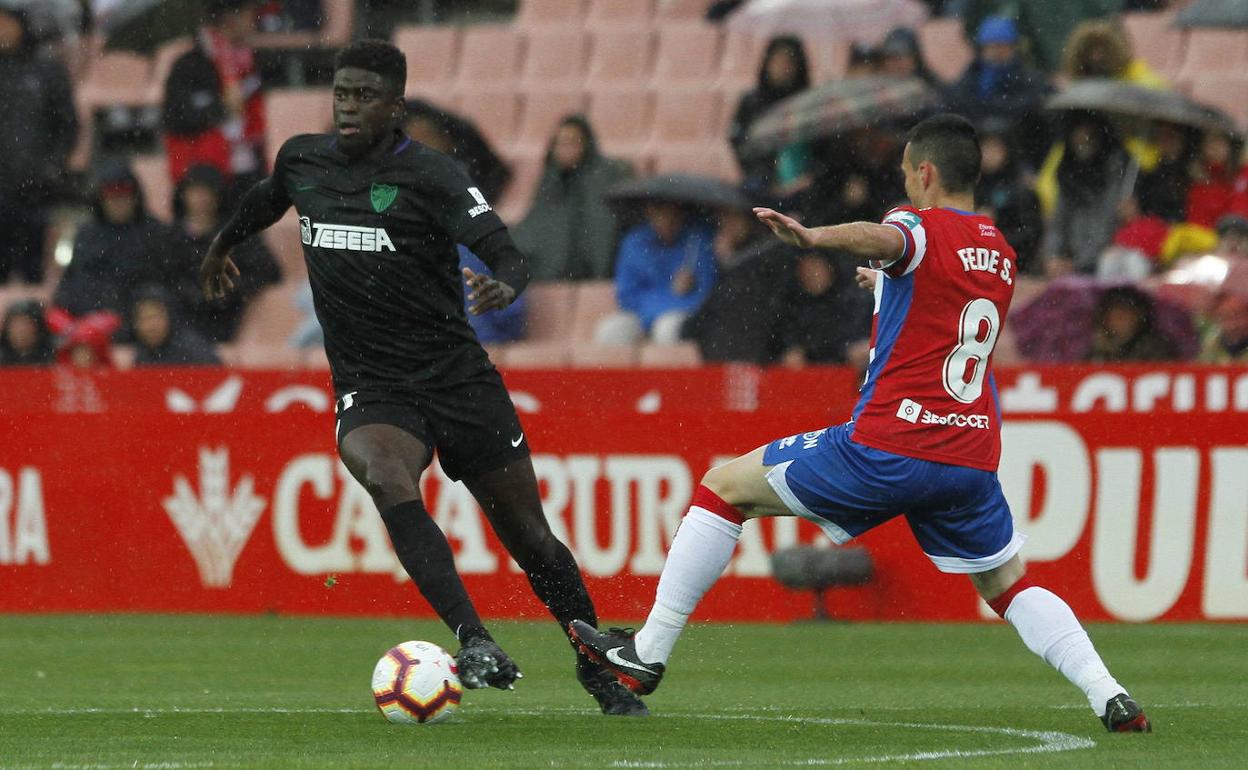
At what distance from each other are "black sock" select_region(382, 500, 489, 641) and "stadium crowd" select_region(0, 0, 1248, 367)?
20.1ft

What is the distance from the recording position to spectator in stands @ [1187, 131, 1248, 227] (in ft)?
44.7

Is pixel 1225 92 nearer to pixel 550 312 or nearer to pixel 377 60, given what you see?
pixel 550 312

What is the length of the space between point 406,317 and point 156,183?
34.3 ft

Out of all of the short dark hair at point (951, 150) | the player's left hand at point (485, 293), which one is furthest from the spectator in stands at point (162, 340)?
the short dark hair at point (951, 150)

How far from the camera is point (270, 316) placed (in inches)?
629

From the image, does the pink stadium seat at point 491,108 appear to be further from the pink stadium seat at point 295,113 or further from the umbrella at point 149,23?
the umbrella at point 149,23

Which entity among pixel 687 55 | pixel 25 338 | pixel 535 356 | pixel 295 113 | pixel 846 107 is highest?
pixel 846 107

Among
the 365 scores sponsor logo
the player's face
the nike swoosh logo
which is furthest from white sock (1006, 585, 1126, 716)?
the player's face

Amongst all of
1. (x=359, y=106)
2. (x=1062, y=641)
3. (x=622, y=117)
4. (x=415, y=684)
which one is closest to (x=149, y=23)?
(x=622, y=117)

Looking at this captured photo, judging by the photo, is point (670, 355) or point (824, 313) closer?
point (824, 313)

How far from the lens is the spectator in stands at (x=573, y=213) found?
49.8 ft

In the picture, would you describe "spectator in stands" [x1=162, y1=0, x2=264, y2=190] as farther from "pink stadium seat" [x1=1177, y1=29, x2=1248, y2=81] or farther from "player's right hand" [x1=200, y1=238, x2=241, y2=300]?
"player's right hand" [x1=200, y1=238, x2=241, y2=300]

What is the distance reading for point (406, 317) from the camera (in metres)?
7.80

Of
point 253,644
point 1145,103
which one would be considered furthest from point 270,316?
point 1145,103
